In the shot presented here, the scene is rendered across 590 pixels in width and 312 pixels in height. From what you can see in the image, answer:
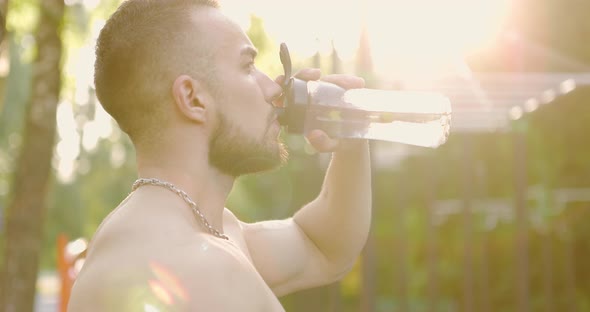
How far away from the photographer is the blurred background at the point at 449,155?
6500 millimetres

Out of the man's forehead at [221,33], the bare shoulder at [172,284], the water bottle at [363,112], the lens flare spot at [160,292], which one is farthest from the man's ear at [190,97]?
the lens flare spot at [160,292]

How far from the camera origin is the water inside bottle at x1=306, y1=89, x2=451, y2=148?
2.81m

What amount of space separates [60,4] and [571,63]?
4.65 metres

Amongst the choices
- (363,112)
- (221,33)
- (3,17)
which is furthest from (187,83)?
(3,17)

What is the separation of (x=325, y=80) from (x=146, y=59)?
53 cm

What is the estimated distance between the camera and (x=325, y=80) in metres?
2.87

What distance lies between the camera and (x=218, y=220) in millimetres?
2760

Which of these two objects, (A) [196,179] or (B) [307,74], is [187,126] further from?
(B) [307,74]

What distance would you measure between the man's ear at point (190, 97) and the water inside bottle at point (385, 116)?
0.30m

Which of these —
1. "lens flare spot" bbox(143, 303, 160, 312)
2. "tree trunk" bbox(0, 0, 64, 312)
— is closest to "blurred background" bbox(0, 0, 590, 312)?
"tree trunk" bbox(0, 0, 64, 312)

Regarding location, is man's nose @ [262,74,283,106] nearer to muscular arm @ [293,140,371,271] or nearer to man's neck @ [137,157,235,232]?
man's neck @ [137,157,235,232]

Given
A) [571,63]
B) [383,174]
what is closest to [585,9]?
[571,63]

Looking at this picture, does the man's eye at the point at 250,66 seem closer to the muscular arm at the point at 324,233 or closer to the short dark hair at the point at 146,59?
the short dark hair at the point at 146,59

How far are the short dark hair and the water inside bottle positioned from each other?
1.27 ft
